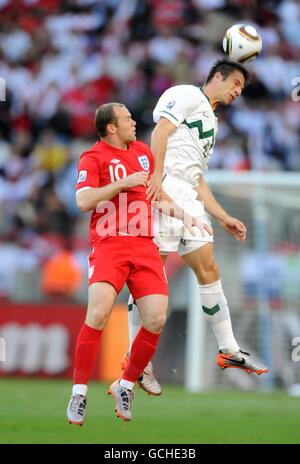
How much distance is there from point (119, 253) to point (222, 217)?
109 cm

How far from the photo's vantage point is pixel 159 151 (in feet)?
27.8

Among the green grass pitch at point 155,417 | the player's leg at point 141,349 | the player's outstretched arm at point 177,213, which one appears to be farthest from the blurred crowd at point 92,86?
the player's leg at point 141,349

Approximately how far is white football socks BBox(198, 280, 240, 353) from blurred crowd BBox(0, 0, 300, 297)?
23.9 ft

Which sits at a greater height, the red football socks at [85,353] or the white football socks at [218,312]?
the white football socks at [218,312]

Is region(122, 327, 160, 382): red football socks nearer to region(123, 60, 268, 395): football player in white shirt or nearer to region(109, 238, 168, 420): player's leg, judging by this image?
region(109, 238, 168, 420): player's leg

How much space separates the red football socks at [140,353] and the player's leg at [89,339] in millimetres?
326

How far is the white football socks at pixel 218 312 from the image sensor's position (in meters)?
9.07

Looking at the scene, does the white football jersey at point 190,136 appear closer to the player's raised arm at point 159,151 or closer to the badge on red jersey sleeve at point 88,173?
the player's raised arm at point 159,151

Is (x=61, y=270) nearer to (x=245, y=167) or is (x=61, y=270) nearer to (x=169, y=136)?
(x=245, y=167)

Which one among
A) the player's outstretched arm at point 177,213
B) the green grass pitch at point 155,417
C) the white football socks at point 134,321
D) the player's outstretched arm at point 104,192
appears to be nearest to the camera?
the player's outstretched arm at point 104,192

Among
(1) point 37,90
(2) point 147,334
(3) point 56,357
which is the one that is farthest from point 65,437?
(1) point 37,90

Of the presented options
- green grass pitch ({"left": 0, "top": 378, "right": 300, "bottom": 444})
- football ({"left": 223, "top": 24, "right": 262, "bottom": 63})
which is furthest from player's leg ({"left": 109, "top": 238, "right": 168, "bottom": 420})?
football ({"left": 223, "top": 24, "right": 262, "bottom": 63})

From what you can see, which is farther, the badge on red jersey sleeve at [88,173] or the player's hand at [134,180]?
the badge on red jersey sleeve at [88,173]

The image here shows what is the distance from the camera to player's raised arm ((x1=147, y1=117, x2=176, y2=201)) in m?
8.30
